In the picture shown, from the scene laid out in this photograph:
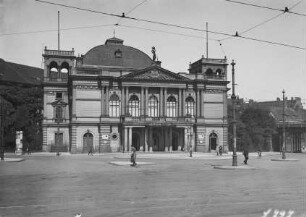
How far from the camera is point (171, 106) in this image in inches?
2672

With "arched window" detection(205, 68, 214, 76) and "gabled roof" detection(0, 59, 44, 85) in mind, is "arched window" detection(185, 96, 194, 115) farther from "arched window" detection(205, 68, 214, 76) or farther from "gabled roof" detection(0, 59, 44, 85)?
"gabled roof" detection(0, 59, 44, 85)

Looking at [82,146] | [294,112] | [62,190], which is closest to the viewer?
[62,190]

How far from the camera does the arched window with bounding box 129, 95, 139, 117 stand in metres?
66.1

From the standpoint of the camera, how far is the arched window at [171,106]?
67.7 m

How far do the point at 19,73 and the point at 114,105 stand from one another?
1185 inches

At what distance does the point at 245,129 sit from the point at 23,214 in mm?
72560

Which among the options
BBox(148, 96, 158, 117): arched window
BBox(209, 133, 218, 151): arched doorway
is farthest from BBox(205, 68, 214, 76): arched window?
BBox(148, 96, 158, 117): arched window

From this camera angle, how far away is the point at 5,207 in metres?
12.2

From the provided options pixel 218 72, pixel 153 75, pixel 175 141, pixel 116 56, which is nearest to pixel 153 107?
pixel 153 75

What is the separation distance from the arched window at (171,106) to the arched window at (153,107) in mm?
2020

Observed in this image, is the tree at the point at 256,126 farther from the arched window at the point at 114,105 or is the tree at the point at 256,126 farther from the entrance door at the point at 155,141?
the arched window at the point at 114,105

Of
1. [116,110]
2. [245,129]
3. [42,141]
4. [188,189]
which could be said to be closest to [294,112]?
[245,129]

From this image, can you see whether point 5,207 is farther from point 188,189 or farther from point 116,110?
point 116,110

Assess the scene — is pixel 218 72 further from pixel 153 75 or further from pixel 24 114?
pixel 24 114
